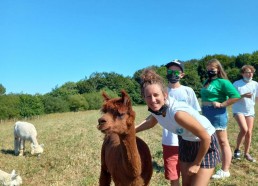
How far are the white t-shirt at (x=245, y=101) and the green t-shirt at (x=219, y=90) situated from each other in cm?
168

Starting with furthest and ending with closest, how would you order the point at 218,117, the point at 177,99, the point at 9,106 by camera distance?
the point at 9,106 → the point at 218,117 → the point at 177,99

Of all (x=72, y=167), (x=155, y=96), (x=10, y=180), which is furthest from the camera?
(x=72, y=167)

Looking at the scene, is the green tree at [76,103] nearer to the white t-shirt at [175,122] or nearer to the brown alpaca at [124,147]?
the brown alpaca at [124,147]

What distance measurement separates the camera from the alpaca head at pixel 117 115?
3.28 m

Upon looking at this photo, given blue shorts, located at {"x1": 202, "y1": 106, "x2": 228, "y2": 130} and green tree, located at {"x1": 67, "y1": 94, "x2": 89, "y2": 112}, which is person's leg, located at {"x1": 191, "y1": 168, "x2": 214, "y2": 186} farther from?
green tree, located at {"x1": 67, "y1": 94, "x2": 89, "y2": 112}

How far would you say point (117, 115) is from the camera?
3402mm

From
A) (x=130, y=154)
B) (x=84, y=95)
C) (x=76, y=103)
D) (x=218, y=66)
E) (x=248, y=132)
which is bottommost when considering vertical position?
(x=248, y=132)

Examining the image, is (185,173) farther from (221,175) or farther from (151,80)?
(221,175)

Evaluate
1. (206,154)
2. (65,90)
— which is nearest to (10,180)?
(206,154)

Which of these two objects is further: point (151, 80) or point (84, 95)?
point (84, 95)

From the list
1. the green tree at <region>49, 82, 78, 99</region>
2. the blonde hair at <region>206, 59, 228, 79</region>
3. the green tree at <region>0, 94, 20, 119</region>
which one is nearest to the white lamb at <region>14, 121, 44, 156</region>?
the blonde hair at <region>206, 59, 228, 79</region>

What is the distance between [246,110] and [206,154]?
13.6 feet

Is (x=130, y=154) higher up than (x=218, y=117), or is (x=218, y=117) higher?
(x=218, y=117)

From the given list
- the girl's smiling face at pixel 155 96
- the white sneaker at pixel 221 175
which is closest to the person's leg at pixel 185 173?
the girl's smiling face at pixel 155 96
